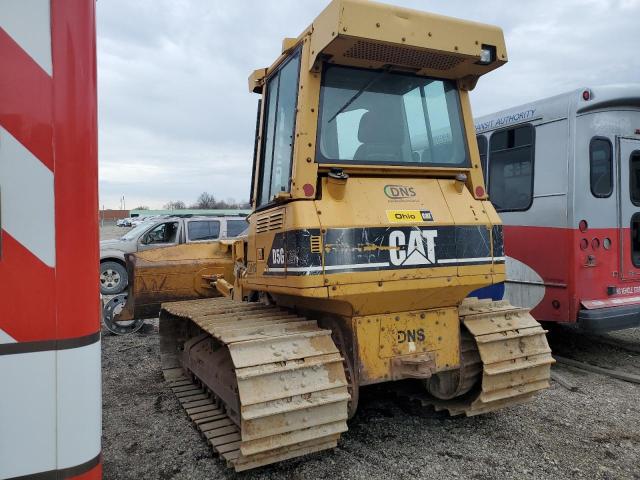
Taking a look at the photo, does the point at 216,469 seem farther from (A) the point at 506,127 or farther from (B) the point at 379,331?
(A) the point at 506,127

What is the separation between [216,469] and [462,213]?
250 centimetres

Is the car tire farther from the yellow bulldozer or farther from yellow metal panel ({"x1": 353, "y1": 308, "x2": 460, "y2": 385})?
yellow metal panel ({"x1": 353, "y1": 308, "x2": 460, "y2": 385})

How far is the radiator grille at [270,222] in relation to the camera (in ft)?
11.6

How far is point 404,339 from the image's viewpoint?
11.9ft

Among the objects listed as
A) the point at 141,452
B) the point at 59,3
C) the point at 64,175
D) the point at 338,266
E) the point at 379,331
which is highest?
the point at 59,3

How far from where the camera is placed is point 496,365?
3.79 m

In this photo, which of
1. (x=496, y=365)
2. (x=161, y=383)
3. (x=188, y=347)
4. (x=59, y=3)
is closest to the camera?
(x=59, y=3)

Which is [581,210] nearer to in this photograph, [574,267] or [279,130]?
[574,267]

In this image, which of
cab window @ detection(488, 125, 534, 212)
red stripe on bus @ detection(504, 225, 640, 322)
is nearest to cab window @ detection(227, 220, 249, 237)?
cab window @ detection(488, 125, 534, 212)

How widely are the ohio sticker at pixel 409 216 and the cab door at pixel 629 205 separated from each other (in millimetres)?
4042

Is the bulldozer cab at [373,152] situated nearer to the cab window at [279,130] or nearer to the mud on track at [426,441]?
the cab window at [279,130]

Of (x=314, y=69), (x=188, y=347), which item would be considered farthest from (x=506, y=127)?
(x=188, y=347)

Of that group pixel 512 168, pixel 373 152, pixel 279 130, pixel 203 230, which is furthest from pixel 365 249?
pixel 203 230

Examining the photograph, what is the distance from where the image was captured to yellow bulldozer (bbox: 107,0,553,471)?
316cm
